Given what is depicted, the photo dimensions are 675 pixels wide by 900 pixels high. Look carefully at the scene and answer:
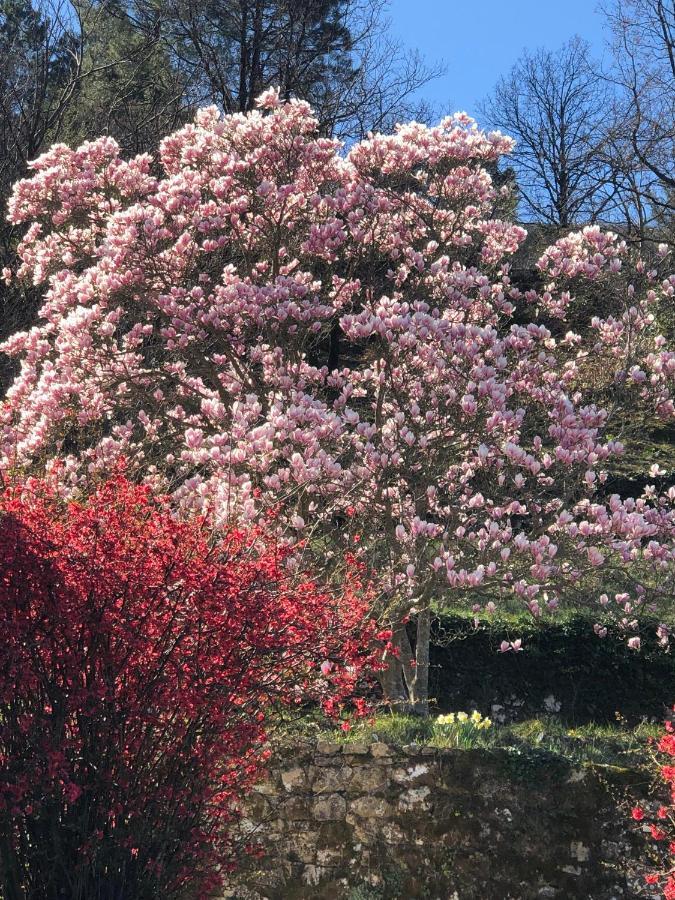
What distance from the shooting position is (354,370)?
24.9 feet

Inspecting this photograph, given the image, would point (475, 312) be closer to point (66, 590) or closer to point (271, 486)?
point (271, 486)

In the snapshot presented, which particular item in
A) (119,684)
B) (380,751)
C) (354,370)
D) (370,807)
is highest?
(354,370)

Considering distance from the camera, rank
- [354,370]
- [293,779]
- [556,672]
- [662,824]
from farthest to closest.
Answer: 1. [556,672]
2. [354,370]
3. [293,779]
4. [662,824]

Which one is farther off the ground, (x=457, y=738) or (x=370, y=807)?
(x=457, y=738)

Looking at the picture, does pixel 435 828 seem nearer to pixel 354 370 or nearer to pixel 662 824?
pixel 662 824

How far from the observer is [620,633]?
30.9ft

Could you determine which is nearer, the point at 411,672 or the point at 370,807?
the point at 370,807

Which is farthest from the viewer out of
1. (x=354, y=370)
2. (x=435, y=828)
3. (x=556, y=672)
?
(x=556, y=672)

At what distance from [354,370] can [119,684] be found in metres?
3.96

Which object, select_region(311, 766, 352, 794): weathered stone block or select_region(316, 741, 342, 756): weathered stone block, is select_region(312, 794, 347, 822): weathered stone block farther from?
select_region(316, 741, 342, 756): weathered stone block

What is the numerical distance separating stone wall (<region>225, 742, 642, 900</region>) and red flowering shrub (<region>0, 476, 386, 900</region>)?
155 cm

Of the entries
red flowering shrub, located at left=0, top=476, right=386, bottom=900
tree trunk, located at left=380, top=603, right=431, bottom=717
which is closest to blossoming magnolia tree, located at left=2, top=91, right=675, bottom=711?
tree trunk, located at left=380, top=603, right=431, bottom=717

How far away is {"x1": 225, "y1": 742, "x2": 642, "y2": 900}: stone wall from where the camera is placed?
5.66m

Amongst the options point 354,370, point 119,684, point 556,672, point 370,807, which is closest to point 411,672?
point 370,807
